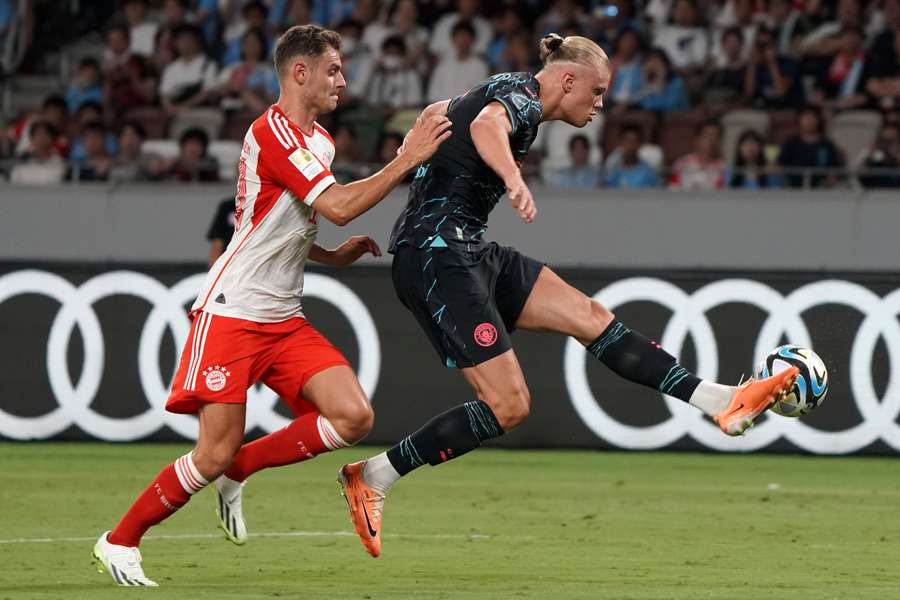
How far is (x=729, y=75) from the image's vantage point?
51.1ft

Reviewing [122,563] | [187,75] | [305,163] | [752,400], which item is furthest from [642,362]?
[187,75]

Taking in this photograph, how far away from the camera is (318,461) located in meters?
12.0

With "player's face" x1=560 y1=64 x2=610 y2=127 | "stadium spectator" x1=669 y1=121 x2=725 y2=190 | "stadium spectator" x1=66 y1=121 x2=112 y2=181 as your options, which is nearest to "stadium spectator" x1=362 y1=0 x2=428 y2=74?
"stadium spectator" x1=66 y1=121 x2=112 y2=181

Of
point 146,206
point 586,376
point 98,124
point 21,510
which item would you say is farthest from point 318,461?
point 98,124

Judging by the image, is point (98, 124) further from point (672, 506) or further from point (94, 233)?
point (672, 506)

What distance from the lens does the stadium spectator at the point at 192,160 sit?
1498cm

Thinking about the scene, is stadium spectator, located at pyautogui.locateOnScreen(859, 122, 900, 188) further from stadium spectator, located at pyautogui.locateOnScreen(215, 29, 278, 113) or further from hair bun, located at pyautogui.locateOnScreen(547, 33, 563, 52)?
hair bun, located at pyautogui.locateOnScreen(547, 33, 563, 52)

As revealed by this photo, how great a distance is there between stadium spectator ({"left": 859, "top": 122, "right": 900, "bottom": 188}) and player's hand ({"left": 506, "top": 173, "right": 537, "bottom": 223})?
8.00 m

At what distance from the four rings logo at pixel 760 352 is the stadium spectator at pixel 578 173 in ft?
8.14

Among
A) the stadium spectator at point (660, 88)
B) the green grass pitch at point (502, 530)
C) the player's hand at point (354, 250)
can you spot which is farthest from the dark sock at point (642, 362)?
the stadium spectator at point (660, 88)

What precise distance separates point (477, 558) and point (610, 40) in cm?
956

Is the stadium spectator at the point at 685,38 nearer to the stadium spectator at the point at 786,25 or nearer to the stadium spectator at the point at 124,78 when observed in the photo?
the stadium spectator at the point at 786,25

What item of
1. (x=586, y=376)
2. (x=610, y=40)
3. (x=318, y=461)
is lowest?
(x=318, y=461)

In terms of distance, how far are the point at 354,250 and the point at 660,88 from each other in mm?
8691
